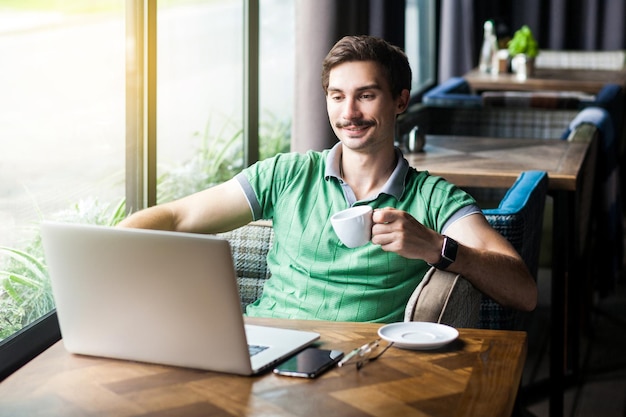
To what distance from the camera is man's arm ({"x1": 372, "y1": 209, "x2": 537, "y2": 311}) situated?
197 centimetres

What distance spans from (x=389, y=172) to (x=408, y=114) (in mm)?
2108

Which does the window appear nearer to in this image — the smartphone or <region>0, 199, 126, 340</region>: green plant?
<region>0, 199, 126, 340</region>: green plant

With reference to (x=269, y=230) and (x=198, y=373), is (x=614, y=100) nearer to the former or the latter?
(x=269, y=230)

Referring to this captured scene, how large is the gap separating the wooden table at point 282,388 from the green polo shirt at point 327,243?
459 millimetres

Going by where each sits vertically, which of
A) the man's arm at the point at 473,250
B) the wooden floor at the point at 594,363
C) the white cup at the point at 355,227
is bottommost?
the wooden floor at the point at 594,363

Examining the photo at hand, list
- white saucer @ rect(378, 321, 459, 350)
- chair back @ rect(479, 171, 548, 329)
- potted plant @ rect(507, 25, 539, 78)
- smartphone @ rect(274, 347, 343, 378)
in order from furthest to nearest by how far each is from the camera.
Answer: potted plant @ rect(507, 25, 539, 78) < chair back @ rect(479, 171, 548, 329) < white saucer @ rect(378, 321, 459, 350) < smartphone @ rect(274, 347, 343, 378)

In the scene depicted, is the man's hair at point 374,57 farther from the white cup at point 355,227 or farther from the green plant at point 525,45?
the green plant at point 525,45

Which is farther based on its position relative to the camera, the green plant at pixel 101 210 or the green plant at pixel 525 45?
the green plant at pixel 525 45

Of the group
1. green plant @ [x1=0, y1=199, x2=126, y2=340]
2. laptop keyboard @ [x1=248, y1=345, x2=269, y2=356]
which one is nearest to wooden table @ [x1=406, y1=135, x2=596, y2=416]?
green plant @ [x1=0, y1=199, x2=126, y2=340]

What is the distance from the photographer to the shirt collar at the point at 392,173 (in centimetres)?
225

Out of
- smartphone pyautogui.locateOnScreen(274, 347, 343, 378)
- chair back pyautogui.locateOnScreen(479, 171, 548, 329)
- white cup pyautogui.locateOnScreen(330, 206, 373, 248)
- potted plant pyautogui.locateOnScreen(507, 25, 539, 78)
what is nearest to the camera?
smartphone pyautogui.locateOnScreen(274, 347, 343, 378)

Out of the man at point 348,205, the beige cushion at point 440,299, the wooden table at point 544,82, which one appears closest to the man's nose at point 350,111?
the man at point 348,205

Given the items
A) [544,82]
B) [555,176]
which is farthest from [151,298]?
[544,82]

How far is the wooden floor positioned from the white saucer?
1.62 meters
